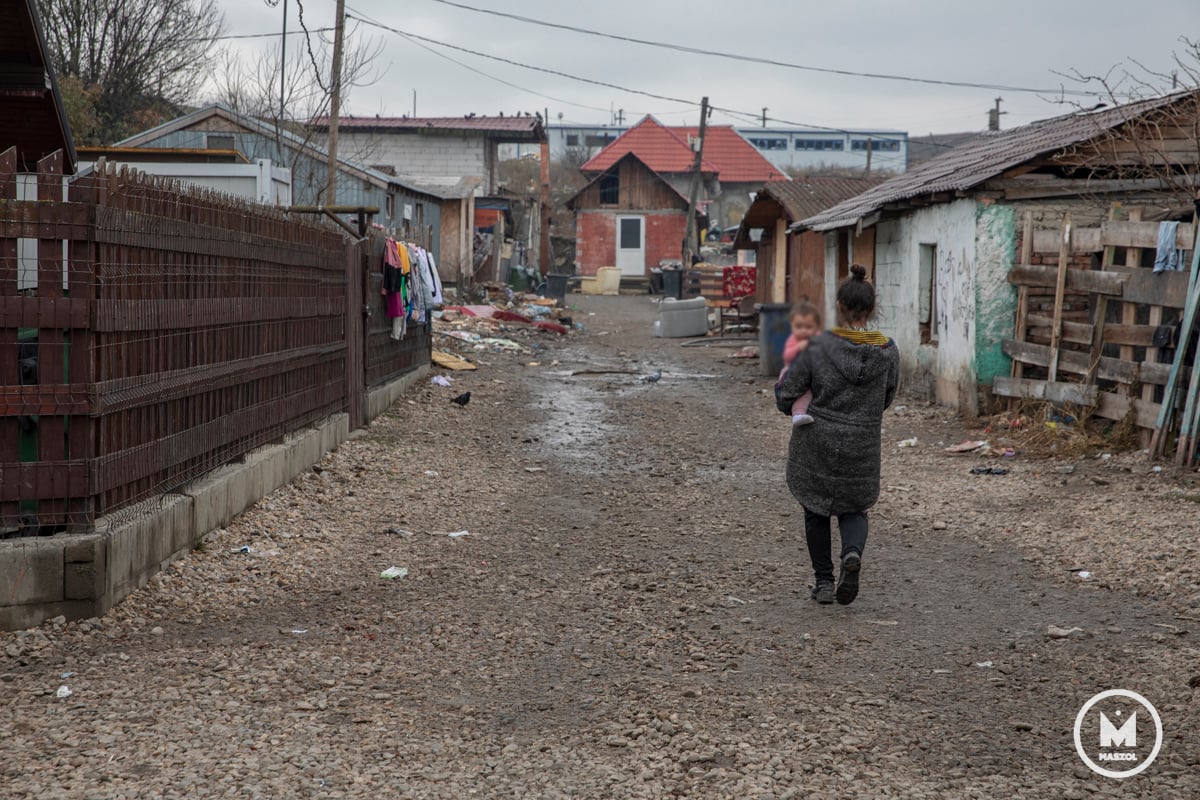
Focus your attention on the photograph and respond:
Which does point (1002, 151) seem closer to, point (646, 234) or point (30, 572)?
point (30, 572)

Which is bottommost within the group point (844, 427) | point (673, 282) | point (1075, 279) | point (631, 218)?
point (844, 427)

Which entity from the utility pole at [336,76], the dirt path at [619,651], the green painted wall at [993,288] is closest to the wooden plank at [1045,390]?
the green painted wall at [993,288]

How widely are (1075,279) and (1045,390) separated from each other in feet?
3.78

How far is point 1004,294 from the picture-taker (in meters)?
13.0

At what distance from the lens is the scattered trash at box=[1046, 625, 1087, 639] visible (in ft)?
17.3

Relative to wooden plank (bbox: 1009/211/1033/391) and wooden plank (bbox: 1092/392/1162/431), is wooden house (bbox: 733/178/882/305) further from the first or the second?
wooden plank (bbox: 1092/392/1162/431)

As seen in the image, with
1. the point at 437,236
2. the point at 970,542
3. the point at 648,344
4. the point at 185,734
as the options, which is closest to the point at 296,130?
the point at 437,236

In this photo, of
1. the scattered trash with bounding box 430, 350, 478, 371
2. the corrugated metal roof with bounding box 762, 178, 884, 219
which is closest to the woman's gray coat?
the scattered trash with bounding box 430, 350, 478, 371

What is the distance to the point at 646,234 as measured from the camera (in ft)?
164

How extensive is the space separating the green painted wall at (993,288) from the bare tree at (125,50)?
22.5m

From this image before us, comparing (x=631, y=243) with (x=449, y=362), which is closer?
(x=449, y=362)

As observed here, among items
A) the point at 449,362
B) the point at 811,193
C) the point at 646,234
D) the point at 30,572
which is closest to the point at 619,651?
the point at 30,572

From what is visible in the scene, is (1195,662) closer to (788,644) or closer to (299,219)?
(788,644)
